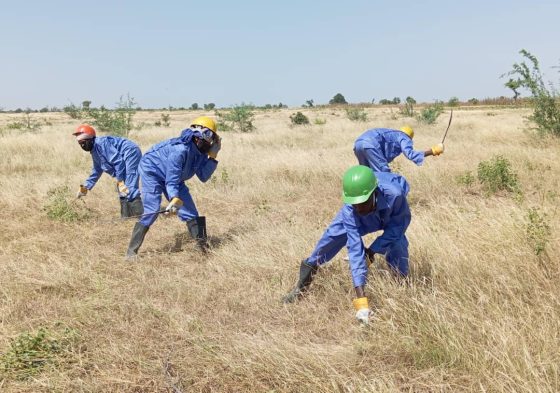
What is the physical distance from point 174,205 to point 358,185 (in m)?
2.48

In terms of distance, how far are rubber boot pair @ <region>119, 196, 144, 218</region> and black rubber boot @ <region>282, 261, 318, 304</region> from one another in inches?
137

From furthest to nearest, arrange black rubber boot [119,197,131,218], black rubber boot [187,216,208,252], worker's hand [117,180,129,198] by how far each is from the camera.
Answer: black rubber boot [119,197,131,218] < worker's hand [117,180,129,198] < black rubber boot [187,216,208,252]

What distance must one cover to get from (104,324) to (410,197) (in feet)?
16.0

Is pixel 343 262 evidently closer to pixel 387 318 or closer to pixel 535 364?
pixel 387 318

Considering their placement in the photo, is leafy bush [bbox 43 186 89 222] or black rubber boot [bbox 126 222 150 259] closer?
black rubber boot [bbox 126 222 150 259]

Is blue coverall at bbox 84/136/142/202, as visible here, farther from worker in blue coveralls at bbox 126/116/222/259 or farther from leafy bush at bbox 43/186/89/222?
worker in blue coveralls at bbox 126/116/222/259

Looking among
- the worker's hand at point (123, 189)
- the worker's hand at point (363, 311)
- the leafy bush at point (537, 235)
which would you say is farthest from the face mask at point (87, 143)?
the leafy bush at point (537, 235)

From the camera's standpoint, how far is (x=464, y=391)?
92.8 inches

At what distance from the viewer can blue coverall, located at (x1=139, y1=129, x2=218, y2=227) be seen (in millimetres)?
4930

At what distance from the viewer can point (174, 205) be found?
4762mm

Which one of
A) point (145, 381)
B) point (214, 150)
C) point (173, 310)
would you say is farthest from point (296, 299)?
point (214, 150)

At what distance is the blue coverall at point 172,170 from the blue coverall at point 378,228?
2.08 meters

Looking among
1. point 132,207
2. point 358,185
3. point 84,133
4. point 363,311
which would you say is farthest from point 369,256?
point 84,133

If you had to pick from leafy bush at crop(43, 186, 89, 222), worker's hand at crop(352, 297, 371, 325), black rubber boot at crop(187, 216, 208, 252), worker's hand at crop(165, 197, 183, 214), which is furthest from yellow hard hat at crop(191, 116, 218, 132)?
worker's hand at crop(352, 297, 371, 325)
